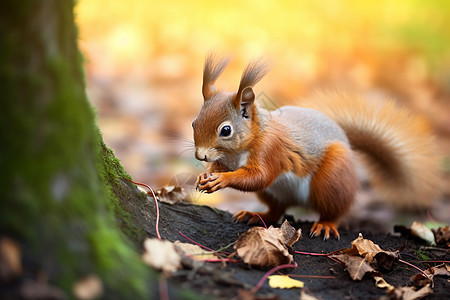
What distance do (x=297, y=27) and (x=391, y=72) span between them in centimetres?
119

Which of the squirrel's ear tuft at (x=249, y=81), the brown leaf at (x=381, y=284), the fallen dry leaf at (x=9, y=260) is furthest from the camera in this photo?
the squirrel's ear tuft at (x=249, y=81)

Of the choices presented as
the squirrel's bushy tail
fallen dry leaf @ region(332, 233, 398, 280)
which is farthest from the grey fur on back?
fallen dry leaf @ region(332, 233, 398, 280)

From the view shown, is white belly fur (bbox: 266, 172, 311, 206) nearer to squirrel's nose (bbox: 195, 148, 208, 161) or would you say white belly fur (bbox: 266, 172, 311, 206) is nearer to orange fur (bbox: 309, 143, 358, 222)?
orange fur (bbox: 309, 143, 358, 222)

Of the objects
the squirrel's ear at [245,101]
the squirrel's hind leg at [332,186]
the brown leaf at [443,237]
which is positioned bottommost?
the brown leaf at [443,237]

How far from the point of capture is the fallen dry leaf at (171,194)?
5.92 feet

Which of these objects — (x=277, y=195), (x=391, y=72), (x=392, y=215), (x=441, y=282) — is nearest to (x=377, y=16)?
(x=391, y=72)

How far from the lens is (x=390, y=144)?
237cm

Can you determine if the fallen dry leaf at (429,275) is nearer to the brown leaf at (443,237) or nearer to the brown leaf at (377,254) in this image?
the brown leaf at (377,254)

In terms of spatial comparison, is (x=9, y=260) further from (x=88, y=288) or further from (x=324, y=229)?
(x=324, y=229)

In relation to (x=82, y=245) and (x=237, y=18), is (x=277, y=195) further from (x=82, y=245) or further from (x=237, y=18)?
(x=237, y=18)

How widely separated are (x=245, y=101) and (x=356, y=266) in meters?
0.67

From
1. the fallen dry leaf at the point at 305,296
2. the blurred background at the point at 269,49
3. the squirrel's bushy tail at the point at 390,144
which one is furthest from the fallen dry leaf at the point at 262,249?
the blurred background at the point at 269,49

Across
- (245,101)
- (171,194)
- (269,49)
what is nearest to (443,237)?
(245,101)

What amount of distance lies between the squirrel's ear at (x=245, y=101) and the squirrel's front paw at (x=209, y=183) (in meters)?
0.28
